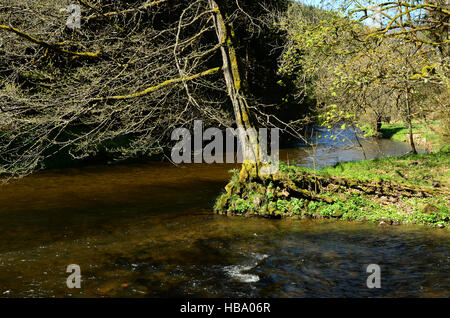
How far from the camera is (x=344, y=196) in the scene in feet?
34.6

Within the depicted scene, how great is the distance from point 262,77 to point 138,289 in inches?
751

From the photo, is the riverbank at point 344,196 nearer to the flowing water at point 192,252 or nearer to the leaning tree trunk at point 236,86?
the flowing water at point 192,252

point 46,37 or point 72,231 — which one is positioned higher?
point 46,37

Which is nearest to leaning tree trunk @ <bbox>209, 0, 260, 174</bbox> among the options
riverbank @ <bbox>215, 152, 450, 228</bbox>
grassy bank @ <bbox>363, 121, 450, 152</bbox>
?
riverbank @ <bbox>215, 152, 450, 228</bbox>

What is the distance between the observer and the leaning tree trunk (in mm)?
10391

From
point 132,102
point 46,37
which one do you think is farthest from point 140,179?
point 46,37

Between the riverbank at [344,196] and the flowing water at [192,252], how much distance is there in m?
0.51

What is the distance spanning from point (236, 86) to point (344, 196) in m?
4.34

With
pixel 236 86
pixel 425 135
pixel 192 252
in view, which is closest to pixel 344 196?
pixel 236 86

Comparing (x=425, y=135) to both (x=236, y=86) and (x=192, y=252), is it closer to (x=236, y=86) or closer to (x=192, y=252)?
(x=236, y=86)

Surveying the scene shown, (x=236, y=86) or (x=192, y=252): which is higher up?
(x=236, y=86)

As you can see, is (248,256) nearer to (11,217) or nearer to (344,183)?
(344,183)

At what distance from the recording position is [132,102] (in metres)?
10.4

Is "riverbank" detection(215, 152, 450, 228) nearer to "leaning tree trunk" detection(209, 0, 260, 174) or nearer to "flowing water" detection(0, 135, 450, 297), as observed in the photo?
"flowing water" detection(0, 135, 450, 297)
